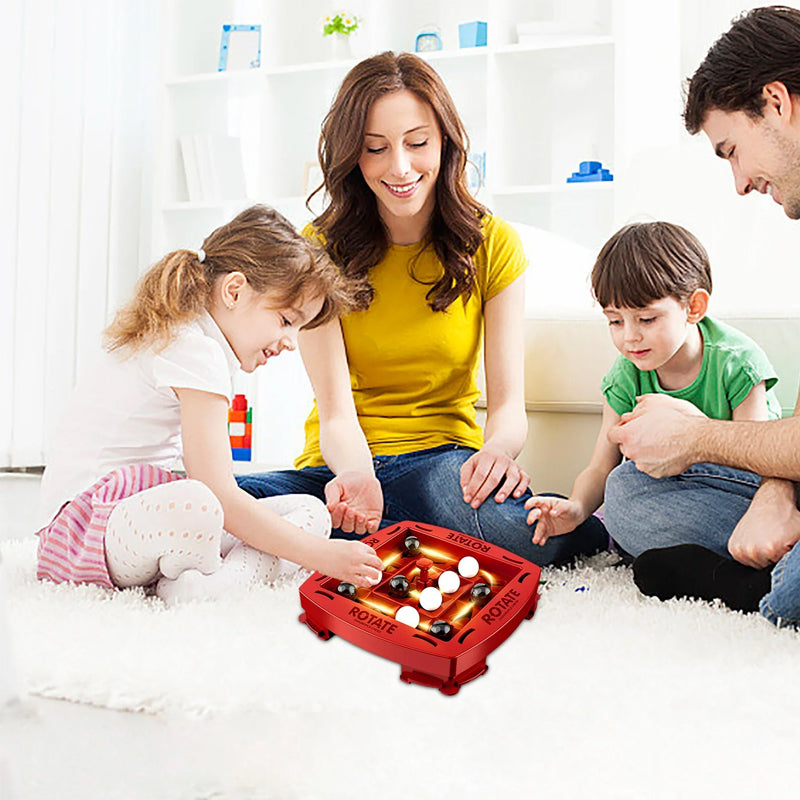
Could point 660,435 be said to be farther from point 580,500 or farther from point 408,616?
point 408,616

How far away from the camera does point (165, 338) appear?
1.14 m

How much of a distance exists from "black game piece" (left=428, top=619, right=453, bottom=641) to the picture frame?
8.99 feet

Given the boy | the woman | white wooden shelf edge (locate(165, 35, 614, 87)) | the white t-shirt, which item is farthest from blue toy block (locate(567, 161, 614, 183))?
the white t-shirt

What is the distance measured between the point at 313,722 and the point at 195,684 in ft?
0.35

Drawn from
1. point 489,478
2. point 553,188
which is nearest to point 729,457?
point 489,478

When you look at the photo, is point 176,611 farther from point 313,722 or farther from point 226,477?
point 313,722

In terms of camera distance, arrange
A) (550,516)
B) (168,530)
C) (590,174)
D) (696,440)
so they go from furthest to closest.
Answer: (590,174)
(550,516)
(696,440)
(168,530)

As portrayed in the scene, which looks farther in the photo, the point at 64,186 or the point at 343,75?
the point at 343,75

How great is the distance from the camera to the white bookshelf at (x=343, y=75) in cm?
283

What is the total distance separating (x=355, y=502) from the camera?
125 centimetres

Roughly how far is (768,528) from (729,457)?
0.10 meters

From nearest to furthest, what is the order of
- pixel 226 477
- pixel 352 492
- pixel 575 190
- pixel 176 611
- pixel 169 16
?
pixel 176 611 < pixel 226 477 < pixel 352 492 < pixel 575 190 < pixel 169 16

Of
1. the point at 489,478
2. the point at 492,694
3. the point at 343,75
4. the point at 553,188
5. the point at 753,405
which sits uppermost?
the point at 343,75

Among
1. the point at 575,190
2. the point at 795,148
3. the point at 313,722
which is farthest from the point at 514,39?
the point at 313,722
